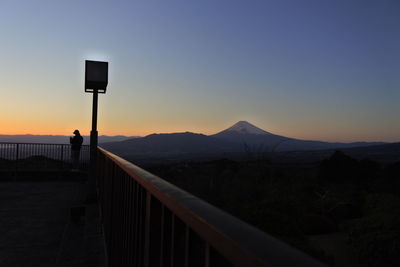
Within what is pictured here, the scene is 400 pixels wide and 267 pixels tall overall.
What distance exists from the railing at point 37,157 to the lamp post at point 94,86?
6.41m

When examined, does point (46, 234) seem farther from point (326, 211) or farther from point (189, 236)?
point (326, 211)

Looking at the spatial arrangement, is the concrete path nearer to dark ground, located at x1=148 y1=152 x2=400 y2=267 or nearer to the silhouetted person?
dark ground, located at x1=148 y1=152 x2=400 y2=267

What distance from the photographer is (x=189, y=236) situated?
0.99 m

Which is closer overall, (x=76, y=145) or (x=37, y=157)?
(x=76, y=145)

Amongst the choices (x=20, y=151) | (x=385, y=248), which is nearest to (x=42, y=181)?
(x=20, y=151)

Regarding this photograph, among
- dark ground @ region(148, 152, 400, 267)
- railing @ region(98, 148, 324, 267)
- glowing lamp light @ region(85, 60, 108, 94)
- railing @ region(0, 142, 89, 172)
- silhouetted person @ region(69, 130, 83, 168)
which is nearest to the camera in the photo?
railing @ region(98, 148, 324, 267)

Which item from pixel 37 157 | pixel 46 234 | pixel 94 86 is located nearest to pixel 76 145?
pixel 37 157

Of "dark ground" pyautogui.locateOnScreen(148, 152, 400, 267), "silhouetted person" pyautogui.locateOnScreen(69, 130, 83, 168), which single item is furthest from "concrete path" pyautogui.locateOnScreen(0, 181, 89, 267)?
"silhouetted person" pyautogui.locateOnScreen(69, 130, 83, 168)

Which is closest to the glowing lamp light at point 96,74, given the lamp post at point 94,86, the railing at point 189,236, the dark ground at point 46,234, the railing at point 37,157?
the lamp post at point 94,86

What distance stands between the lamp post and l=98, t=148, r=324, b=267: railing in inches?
219

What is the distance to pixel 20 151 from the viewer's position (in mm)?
14320

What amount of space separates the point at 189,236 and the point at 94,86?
7133 millimetres

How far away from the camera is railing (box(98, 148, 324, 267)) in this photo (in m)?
0.61

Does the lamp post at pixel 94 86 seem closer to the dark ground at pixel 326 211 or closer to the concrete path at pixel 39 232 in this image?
the concrete path at pixel 39 232
